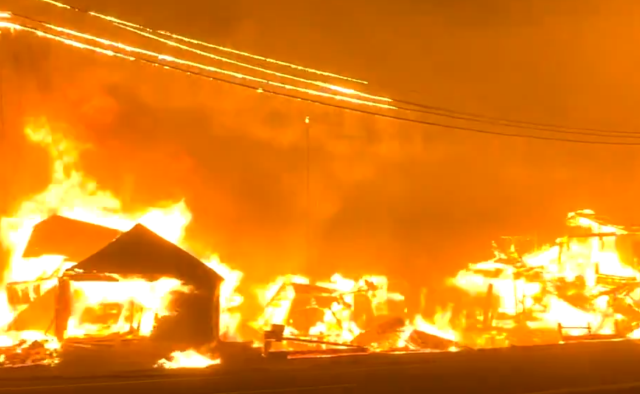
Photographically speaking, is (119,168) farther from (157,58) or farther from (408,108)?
(408,108)

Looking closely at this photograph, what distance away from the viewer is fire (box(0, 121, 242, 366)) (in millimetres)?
19750

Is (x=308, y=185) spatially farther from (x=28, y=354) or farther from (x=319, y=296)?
(x=28, y=354)

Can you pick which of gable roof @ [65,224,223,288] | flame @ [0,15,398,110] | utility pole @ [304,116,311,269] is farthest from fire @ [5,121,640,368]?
flame @ [0,15,398,110]

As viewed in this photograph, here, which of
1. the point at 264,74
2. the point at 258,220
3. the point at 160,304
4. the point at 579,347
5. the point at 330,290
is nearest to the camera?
the point at 160,304

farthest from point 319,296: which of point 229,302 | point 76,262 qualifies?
point 76,262

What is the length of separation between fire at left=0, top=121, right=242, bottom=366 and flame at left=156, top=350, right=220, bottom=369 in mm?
1331

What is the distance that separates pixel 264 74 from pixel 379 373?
13664mm

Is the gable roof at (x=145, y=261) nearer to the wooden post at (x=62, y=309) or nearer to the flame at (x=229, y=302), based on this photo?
the wooden post at (x=62, y=309)

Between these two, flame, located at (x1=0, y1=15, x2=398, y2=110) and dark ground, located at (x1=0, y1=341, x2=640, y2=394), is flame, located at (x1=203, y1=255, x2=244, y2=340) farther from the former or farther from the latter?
flame, located at (x1=0, y1=15, x2=398, y2=110)

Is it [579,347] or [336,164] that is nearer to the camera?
[579,347]

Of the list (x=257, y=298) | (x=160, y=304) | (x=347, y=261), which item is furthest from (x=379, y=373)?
(x=347, y=261)

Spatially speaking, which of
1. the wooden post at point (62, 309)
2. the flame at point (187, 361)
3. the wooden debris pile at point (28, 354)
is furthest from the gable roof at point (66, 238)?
the flame at point (187, 361)

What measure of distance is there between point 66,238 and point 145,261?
148 inches

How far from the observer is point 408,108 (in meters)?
28.3
